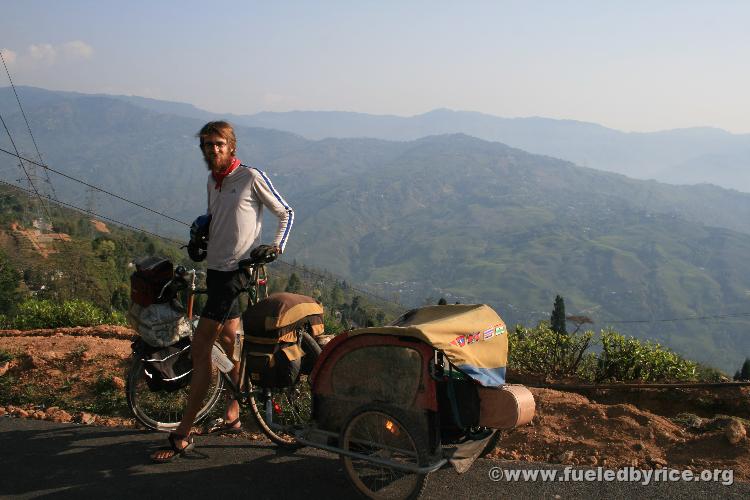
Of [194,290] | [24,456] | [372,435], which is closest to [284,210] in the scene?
[194,290]

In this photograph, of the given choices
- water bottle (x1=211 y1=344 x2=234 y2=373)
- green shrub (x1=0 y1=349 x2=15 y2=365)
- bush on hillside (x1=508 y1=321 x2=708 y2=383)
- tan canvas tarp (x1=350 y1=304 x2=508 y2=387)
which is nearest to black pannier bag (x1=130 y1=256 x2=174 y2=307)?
water bottle (x1=211 y1=344 x2=234 y2=373)

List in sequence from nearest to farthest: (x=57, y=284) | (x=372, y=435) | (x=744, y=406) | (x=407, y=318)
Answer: (x=372, y=435), (x=407, y=318), (x=744, y=406), (x=57, y=284)

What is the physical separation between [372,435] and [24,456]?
281 cm

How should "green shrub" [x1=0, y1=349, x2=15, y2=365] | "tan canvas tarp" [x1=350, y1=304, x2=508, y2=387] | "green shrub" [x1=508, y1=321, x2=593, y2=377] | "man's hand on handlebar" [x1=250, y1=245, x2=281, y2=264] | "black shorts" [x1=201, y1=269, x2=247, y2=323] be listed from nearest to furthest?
1. "tan canvas tarp" [x1=350, y1=304, x2=508, y2=387]
2. "man's hand on handlebar" [x1=250, y1=245, x2=281, y2=264]
3. "black shorts" [x1=201, y1=269, x2=247, y2=323]
4. "green shrub" [x1=0, y1=349, x2=15, y2=365]
5. "green shrub" [x1=508, y1=321, x2=593, y2=377]

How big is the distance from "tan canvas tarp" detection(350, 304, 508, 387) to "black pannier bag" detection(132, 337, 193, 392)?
1.84m

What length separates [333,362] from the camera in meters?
4.08

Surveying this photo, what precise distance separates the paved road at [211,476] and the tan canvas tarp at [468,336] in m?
0.89

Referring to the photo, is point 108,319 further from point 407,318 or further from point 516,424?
point 516,424

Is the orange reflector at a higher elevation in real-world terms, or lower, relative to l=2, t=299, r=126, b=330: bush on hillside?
higher

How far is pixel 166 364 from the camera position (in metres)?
4.99

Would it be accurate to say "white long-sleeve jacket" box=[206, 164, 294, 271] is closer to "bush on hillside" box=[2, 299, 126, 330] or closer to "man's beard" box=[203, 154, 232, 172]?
"man's beard" box=[203, 154, 232, 172]

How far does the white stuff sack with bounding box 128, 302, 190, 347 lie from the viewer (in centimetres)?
491

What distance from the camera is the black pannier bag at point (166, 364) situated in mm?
4977

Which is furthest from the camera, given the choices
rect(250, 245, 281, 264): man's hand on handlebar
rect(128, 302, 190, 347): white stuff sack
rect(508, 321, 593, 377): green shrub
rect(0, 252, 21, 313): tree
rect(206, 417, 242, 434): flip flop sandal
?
rect(0, 252, 21, 313): tree
